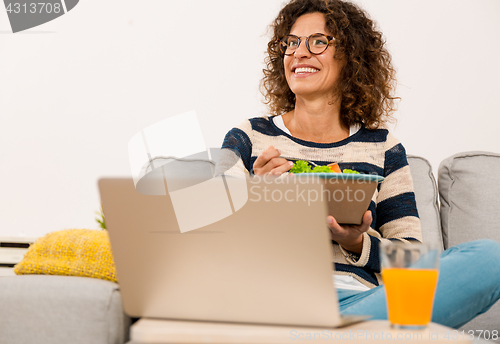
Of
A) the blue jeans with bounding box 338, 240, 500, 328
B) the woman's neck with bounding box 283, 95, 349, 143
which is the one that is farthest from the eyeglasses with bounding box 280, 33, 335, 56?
the blue jeans with bounding box 338, 240, 500, 328

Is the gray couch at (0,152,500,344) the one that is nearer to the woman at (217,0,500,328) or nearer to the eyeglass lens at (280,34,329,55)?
the woman at (217,0,500,328)

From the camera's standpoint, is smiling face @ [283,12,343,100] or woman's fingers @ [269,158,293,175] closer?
woman's fingers @ [269,158,293,175]

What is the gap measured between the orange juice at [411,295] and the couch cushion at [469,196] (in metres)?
1.23

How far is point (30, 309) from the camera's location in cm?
93

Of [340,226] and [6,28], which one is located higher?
[6,28]

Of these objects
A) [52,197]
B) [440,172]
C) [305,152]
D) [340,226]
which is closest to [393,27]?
[440,172]

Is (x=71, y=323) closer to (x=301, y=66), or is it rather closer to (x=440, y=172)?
(x=301, y=66)

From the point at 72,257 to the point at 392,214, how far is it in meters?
0.93

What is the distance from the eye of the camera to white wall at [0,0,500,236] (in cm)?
262

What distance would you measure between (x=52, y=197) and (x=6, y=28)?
1.11m

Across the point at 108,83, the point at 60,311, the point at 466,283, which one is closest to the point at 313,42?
the point at 466,283

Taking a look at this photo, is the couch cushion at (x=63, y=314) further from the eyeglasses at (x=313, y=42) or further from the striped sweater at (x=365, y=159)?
the eyeglasses at (x=313, y=42)

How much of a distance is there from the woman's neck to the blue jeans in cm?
75

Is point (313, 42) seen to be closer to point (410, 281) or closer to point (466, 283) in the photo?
point (466, 283)
